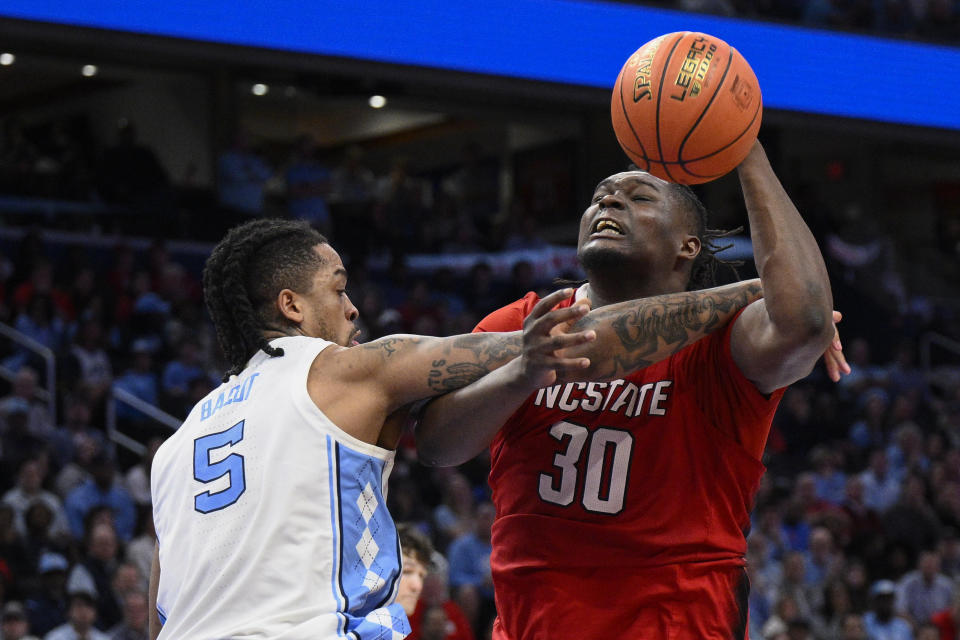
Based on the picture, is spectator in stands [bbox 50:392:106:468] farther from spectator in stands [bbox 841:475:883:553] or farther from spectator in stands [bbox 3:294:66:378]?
spectator in stands [bbox 841:475:883:553]

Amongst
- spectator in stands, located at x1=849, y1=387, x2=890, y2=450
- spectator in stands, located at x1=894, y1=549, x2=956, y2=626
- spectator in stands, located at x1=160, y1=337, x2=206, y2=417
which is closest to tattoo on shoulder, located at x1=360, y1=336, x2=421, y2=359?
spectator in stands, located at x1=160, y1=337, x2=206, y2=417

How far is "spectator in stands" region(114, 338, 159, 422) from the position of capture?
11.4m

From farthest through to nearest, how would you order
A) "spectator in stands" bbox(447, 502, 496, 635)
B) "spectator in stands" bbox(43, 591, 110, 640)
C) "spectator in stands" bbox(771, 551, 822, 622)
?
1. "spectator in stands" bbox(771, 551, 822, 622)
2. "spectator in stands" bbox(447, 502, 496, 635)
3. "spectator in stands" bbox(43, 591, 110, 640)

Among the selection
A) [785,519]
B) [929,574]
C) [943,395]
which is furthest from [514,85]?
[943,395]

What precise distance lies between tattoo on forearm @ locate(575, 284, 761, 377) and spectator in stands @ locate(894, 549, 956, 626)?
30.0 ft

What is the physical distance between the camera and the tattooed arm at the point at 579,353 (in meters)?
3.19

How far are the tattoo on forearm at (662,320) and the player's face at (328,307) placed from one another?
0.62 m

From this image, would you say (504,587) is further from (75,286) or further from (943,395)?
(943,395)

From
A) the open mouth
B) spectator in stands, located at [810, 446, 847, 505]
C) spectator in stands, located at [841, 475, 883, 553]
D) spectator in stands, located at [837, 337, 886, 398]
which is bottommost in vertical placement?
spectator in stands, located at [841, 475, 883, 553]

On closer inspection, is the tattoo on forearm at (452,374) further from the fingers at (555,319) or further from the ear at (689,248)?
the ear at (689,248)

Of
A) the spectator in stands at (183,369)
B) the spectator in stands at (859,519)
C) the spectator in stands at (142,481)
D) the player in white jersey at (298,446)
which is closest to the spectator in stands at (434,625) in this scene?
the spectator in stands at (142,481)

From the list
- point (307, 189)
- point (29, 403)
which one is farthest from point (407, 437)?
point (307, 189)

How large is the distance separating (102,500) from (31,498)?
1.84ft

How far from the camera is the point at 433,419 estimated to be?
3.42 metres
